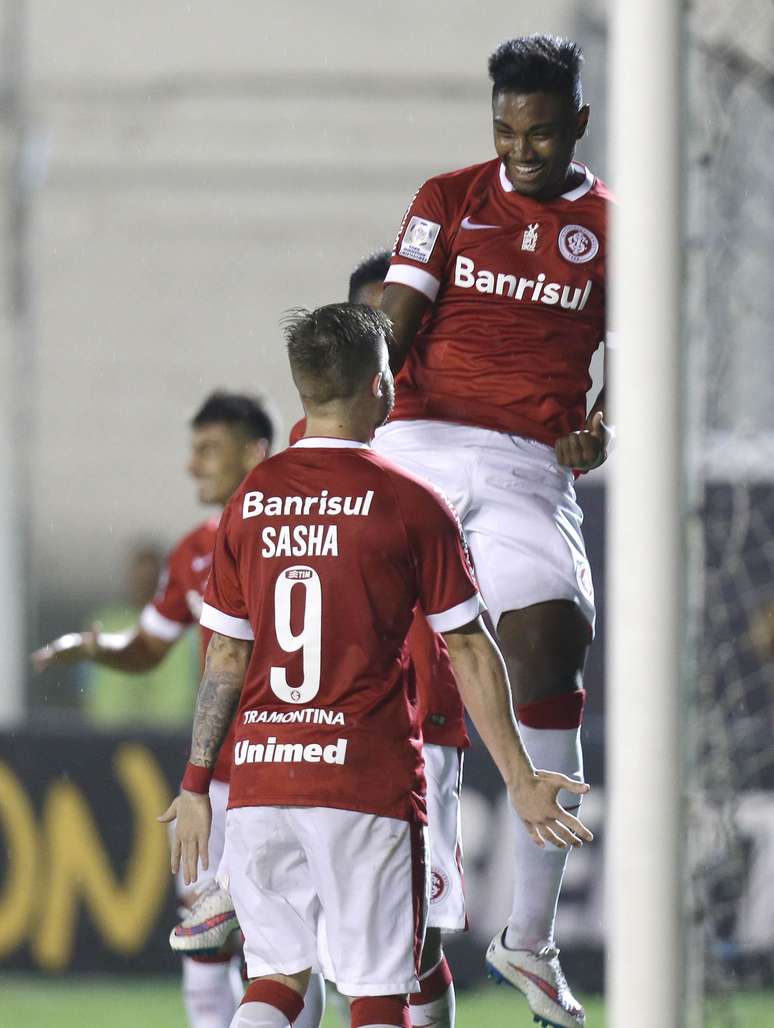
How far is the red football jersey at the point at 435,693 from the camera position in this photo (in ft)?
15.4

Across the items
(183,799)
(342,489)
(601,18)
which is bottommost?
(183,799)

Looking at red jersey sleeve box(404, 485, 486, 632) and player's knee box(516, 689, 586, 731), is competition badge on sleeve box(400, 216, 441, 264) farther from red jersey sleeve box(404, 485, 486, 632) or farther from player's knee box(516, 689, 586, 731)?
player's knee box(516, 689, 586, 731)

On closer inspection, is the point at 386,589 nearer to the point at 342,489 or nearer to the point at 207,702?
the point at 342,489

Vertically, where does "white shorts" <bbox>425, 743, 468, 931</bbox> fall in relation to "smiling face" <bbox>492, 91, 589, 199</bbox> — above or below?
below

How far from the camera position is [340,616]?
3760 millimetres

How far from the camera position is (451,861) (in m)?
4.59

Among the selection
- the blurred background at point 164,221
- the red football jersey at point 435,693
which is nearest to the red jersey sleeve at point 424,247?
the red football jersey at point 435,693

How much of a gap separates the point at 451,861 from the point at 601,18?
1343cm

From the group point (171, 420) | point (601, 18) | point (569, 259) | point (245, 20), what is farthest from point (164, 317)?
point (569, 259)

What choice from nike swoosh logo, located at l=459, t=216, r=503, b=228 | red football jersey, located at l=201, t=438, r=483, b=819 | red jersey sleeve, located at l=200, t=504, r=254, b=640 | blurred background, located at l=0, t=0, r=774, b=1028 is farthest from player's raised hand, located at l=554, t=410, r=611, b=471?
blurred background, located at l=0, t=0, r=774, b=1028

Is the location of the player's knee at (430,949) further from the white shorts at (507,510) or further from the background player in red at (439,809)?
the white shorts at (507,510)

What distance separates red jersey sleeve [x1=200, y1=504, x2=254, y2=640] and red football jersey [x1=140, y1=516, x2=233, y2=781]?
226 centimetres

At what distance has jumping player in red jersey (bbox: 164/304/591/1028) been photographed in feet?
12.3

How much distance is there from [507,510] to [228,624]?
89 cm
